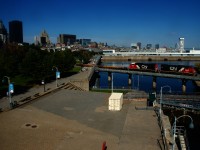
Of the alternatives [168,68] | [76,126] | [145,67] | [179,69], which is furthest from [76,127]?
[145,67]

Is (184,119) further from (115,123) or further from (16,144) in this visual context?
(16,144)

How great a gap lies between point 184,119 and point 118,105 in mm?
15836

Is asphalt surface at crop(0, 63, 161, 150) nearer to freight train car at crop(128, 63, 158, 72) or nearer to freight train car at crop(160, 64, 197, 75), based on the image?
freight train car at crop(160, 64, 197, 75)

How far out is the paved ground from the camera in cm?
2394

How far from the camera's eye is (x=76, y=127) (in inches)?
1139

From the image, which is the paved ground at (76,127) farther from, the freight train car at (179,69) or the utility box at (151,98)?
the freight train car at (179,69)

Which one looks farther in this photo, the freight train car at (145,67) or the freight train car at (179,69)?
the freight train car at (145,67)

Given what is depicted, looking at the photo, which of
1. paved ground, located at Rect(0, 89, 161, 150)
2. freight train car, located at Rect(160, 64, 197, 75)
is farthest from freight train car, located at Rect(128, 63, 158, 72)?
paved ground, located at Rect(0, 89, 161, 150)

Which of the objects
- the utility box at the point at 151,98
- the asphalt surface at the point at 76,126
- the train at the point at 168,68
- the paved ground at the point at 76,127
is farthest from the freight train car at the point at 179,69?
the paved ground at the point at 76,127

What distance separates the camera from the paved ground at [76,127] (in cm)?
2394

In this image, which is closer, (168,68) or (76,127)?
(76,127)

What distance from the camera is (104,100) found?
43312 millimetres

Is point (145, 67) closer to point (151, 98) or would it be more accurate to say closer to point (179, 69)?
point (179, 69)

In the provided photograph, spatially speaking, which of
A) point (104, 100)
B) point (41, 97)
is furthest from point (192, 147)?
point (41, 97)
